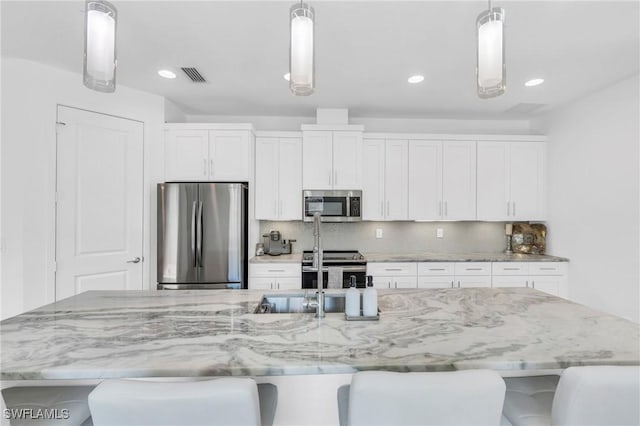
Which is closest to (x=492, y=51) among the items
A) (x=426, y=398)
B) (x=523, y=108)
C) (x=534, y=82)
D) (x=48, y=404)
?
(x=426, y=398)

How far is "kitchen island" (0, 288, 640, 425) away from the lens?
1.03 m

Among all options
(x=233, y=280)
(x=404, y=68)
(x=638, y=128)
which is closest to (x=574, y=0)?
(x=404, y=68)

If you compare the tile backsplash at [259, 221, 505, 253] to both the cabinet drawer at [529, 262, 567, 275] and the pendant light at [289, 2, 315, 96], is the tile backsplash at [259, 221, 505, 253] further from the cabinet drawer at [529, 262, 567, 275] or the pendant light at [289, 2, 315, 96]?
the pendant light at [289, 2, 315, 96]

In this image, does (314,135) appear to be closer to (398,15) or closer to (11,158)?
(398,15)

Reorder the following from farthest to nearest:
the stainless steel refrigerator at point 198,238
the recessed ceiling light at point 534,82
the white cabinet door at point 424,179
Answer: the white cabinet door at point 424,179 → the stainless steel refrigerator at point 198,238 → the recessed ceiling light at point 534,82

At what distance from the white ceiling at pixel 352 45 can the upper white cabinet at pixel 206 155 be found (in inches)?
15.7

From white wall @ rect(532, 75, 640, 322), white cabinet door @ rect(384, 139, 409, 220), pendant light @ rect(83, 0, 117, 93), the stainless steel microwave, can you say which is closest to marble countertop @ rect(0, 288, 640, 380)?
pendant light @ rect(83, 0, 117, 93)

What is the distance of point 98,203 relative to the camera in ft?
9.98

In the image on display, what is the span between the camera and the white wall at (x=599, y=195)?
9.44ft

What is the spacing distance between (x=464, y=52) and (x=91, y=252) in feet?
11.9

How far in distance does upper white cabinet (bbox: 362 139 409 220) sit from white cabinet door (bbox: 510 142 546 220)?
4.42ft

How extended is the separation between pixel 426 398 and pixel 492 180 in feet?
11.8

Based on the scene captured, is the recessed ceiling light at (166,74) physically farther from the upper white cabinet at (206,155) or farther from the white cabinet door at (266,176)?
the white cabinet door at (266,176)

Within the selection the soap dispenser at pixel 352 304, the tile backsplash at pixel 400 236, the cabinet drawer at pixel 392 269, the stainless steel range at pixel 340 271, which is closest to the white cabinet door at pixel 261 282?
the stainless steel range at pixel 340 271
